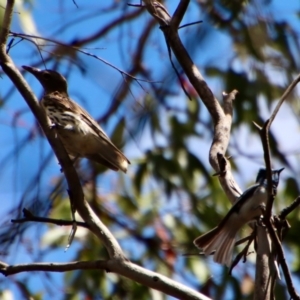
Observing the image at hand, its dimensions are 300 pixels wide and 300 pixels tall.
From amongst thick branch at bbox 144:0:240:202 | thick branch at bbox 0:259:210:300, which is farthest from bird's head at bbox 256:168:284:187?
thick branch at bbox 0:259:210:300

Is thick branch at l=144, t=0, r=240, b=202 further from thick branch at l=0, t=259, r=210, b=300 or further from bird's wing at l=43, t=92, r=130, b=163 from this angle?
bird's wing at l=43, t=92, r=130, b=163

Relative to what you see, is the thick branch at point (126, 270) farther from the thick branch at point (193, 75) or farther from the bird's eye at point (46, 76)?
the bird's eye at point (46, 76)

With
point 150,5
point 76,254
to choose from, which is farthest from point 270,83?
point 150,5

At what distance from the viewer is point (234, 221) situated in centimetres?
238

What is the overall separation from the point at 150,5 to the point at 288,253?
7.01 ft

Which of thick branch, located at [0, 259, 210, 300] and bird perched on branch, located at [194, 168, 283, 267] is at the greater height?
bird perched on branch, located at [194, 168, 283, 267]

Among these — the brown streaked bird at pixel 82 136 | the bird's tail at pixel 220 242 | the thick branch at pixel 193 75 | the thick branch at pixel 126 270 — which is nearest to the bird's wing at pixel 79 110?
the brown streaked bird at pixel 82 136

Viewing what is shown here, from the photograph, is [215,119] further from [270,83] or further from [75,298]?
[75,298]

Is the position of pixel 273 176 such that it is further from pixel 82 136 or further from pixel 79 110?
pixel 79 110

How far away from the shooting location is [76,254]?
5113 millimetres

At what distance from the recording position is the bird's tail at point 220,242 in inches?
93.2

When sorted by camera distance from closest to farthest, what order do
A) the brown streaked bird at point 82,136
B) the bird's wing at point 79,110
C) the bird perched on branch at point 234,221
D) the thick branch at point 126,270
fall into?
the thick branch at point 126,270
the bird perched on branch at point 234,221
the brown streaked bird at point 82,136
the bird's wing at point 79,110

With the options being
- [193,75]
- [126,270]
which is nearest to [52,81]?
[193,75]

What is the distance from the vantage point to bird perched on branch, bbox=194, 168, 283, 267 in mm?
2287
